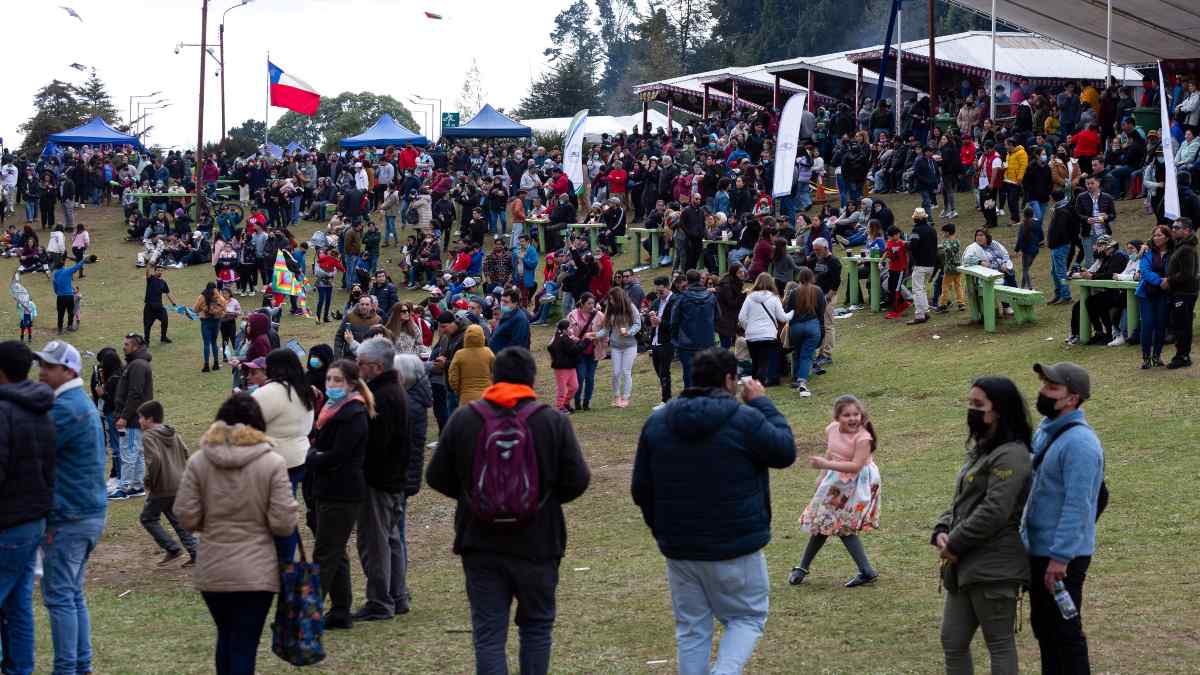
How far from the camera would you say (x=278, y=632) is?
6.13m

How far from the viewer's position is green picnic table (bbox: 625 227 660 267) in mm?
28734

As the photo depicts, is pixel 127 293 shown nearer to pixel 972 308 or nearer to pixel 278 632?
pixel 972 308

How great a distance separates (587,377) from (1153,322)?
6681 millimetres

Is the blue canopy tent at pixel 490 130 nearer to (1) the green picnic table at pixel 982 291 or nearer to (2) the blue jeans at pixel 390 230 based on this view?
(2) the blue jeans at pixel 390 230

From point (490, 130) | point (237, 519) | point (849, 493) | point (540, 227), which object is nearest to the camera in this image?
point (237, 519)

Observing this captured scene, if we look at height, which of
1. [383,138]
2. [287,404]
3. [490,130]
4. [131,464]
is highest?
[490,130]

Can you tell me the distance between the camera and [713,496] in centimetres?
564

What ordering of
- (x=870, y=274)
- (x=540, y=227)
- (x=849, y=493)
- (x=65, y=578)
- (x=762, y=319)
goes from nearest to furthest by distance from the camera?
(x=65, y=578) → (x=849, y=493) → (x=762, y=319) → (x=870, y=274) → (x=540, y=227)

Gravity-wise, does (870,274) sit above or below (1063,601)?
above

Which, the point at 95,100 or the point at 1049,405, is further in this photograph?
the point at 95,100

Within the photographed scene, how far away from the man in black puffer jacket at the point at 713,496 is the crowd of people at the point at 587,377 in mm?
13

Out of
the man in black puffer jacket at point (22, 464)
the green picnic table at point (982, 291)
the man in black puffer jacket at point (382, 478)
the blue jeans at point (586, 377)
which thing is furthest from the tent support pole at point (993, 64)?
the man in black puffer jacket at point (22, 464)

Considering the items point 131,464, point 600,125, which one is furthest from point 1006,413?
point 600,125

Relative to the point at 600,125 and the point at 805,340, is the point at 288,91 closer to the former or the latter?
the point at 600,125
